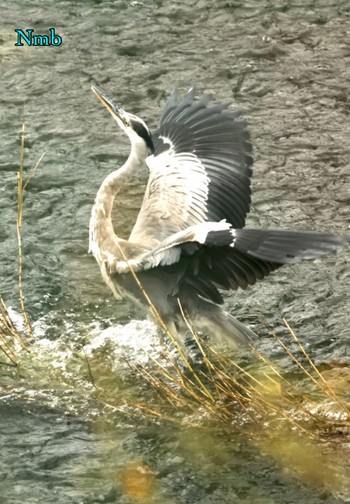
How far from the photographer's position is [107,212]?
21.1 feet

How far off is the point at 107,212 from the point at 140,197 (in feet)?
5.27

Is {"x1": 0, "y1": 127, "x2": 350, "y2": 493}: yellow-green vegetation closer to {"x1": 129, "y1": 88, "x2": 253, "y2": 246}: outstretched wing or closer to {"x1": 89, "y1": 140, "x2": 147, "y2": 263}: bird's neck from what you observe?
{"x1": 89, "y1": 140, "x2": 147, "y2": 263}: bird's neck

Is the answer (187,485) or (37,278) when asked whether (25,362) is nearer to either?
(37,278)

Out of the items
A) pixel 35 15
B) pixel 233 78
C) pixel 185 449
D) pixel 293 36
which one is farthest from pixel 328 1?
pixel 185 449

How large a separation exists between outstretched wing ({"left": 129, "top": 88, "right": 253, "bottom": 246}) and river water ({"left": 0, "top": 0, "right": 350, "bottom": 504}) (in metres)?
0.58

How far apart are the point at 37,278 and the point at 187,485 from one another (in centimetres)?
211

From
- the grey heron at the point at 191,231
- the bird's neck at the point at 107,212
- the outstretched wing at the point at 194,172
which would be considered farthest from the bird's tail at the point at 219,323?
the bird's neck at the point at 107,212

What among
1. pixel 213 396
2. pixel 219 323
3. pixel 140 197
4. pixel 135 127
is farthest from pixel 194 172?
pixel 213 396

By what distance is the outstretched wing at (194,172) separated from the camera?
6488 mm

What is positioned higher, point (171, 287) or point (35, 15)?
point (35, 15)

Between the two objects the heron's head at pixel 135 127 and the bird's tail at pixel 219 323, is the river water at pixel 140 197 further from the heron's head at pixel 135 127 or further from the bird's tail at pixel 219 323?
the heron's head at pixel 135 127

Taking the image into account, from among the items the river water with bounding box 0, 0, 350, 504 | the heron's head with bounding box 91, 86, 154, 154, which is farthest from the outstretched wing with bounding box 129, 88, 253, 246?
the river water with bounding box 0, 0, 350, 504

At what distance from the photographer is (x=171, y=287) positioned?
599 centimetres

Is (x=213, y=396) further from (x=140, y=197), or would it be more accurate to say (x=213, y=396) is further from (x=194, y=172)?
(x=140, y=197)
